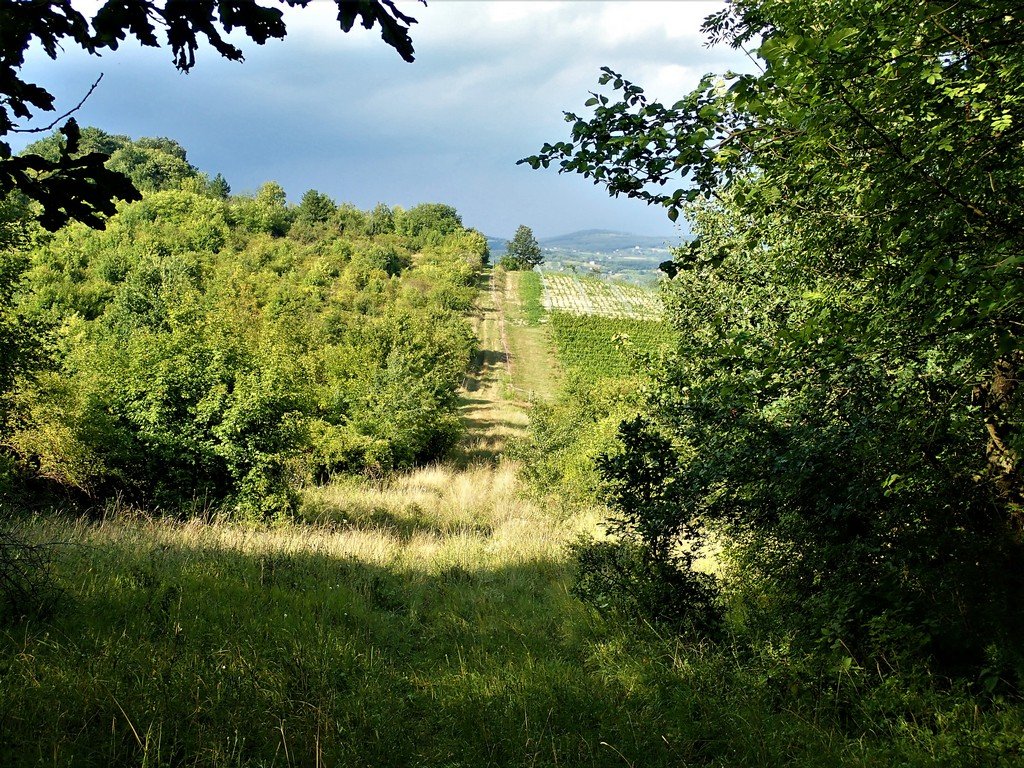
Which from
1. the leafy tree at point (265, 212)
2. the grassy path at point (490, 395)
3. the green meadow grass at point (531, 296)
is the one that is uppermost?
the leafy tree at point (265, 212)

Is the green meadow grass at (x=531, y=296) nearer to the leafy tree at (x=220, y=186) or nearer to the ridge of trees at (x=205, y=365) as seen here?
the ridge of trees at (x=205, y=365)

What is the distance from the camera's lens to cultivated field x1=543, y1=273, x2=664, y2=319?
7719 centimetres

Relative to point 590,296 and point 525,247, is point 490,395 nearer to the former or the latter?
point 590,296

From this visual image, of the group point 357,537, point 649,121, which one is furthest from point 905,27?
point 357,537

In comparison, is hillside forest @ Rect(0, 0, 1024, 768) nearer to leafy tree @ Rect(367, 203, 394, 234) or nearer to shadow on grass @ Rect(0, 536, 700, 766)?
shadow on grass @ Rect(0, 536, 700, 766)

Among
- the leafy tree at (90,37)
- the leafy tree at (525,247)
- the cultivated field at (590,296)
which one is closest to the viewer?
the leafy tree at (90,37)

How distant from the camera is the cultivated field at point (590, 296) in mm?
77188

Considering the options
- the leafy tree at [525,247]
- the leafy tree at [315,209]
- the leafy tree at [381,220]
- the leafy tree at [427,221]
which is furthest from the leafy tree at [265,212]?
the leafy tree at [525,247]

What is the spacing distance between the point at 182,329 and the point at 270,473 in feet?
12.9

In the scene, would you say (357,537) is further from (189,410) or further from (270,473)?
(189,410)

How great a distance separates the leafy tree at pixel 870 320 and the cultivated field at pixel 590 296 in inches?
2549

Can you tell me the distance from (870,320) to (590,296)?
8733 cm

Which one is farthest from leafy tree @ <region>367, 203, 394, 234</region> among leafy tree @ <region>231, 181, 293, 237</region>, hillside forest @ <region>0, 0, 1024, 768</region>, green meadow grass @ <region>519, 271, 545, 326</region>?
hillside forest @ <region>0, 0, 1024, 768</region>

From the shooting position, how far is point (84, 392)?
500 inches
